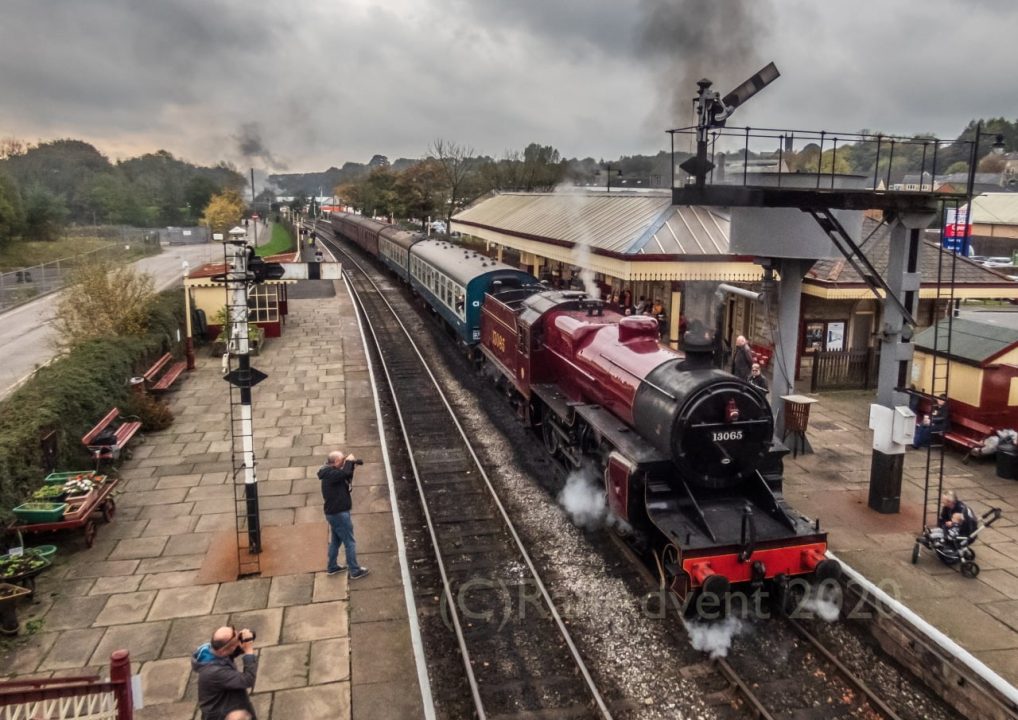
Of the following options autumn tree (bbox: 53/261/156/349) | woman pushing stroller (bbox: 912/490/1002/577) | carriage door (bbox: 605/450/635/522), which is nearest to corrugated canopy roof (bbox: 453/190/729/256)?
carriage door (bbox: 605/450/635/522)

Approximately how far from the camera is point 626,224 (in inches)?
787

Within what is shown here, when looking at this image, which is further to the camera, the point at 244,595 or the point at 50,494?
the point at 50,494

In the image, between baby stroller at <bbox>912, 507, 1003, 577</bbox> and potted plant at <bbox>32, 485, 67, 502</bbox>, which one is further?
potted plant at <bbox>32, 485, 67, 502</bbox>

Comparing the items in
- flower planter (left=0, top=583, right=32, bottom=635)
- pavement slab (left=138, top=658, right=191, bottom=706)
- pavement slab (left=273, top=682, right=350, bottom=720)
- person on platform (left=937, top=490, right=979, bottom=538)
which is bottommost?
pavement slab (left=273, top=682, right=350, bottom=720)

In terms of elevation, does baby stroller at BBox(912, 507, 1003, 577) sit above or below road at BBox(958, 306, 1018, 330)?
below

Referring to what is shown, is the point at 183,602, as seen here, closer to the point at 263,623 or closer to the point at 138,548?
the point at 263,623

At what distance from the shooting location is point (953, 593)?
837 centimetres

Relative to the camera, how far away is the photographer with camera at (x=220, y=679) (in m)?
5.20

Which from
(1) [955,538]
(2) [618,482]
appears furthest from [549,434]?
(1) [955,538]

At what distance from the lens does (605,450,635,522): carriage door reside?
849 centimetres

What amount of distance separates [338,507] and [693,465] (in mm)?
4172

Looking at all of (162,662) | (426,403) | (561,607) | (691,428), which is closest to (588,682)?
(561,607)

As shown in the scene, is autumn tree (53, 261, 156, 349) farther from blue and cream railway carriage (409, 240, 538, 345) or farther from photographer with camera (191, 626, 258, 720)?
photographer with camera (191, 626, 258, 720)

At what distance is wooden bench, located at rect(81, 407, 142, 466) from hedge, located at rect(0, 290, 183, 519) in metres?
0.13
